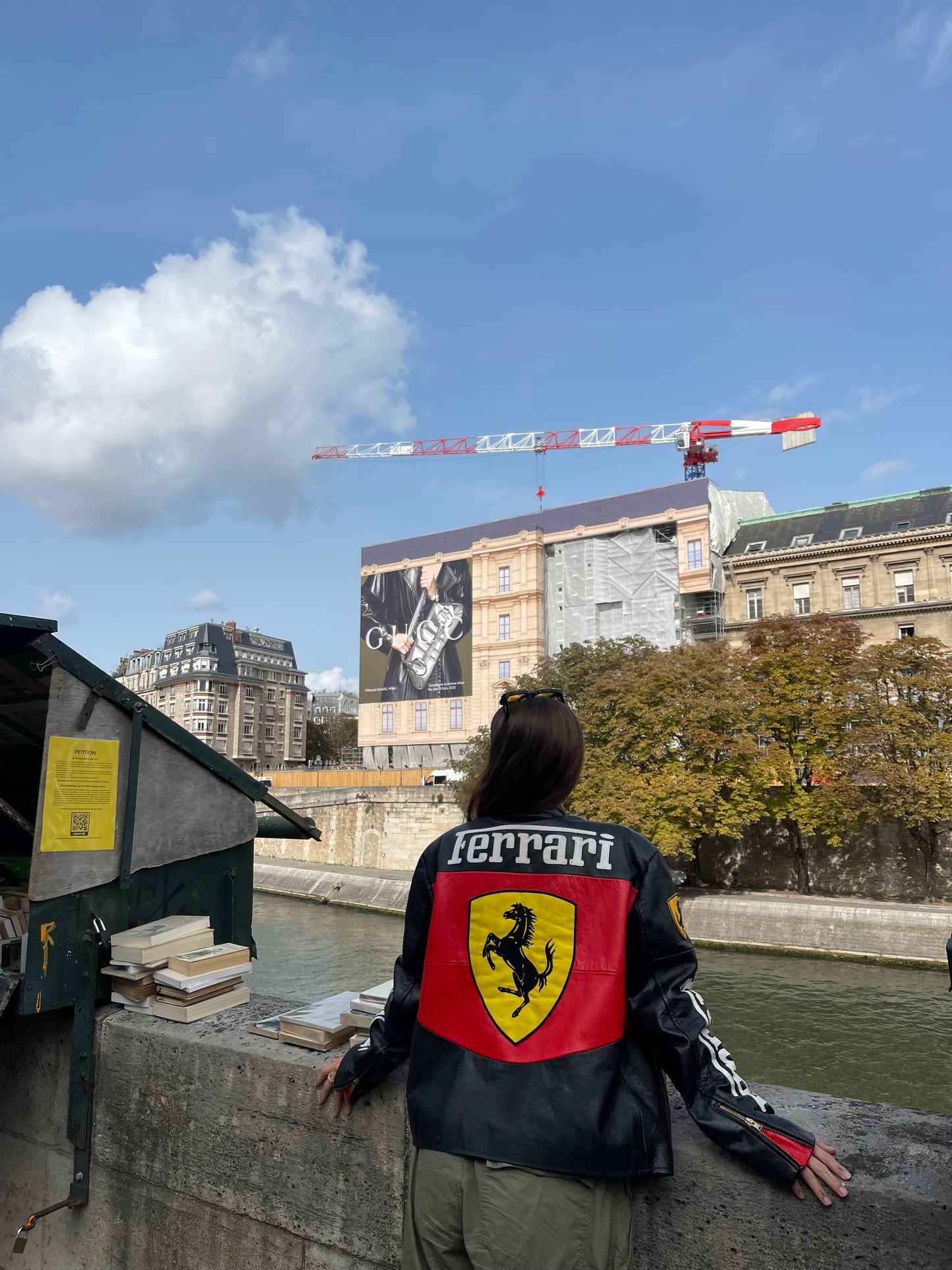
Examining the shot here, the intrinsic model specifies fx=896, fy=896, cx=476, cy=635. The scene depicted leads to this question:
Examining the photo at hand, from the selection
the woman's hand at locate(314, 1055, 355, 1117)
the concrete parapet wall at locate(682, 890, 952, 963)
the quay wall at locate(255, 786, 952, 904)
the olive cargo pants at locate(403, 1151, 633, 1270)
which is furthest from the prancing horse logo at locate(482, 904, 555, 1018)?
the quay wall at locate(255, 786, 952, 904)

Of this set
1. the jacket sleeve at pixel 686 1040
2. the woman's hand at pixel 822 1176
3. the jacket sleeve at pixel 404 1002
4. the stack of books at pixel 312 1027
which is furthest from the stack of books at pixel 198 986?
Result: the woman's hand at pixel 822 1176

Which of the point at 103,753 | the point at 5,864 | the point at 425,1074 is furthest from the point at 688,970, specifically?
the point at 5,864

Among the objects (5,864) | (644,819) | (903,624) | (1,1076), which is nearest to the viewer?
(1,1076)

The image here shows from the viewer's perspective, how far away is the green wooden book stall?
136 inches

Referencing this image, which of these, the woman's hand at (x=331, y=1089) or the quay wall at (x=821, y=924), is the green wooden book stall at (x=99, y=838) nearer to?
the woman's hand at (x=331, y=1089)

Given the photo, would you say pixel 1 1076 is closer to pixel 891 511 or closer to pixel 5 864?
pixel 5 864

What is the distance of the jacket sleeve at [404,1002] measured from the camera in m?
2.17

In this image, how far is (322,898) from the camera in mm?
33094

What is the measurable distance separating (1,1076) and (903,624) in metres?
42.9

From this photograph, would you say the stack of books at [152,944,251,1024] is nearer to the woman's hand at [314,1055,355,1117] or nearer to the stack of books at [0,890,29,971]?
the stack of books at [0,890,29,971]

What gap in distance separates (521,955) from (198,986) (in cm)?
201

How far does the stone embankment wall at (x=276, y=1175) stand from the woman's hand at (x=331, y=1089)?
67 mm

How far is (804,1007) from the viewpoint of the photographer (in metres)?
17.6

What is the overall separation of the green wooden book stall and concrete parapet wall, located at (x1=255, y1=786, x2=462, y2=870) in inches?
1344
